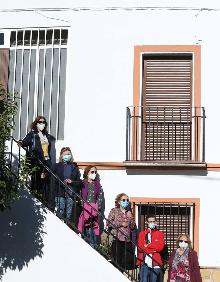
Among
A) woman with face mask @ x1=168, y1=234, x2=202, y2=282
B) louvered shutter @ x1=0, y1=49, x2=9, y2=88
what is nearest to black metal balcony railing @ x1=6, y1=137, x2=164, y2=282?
woman with face mask @ x1=168, y1=234, x2=202, y2=282

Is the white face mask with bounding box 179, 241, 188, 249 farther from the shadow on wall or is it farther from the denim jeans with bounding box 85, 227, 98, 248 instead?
the shadow on wall

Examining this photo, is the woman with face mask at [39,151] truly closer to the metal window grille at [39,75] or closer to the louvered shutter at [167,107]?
the metal window grille at [39,75]

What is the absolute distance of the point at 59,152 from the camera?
597 inches

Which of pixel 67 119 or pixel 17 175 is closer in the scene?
pixel 17 175

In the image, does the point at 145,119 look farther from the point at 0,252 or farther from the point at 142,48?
the point at 0,252

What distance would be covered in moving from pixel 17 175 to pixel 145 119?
3.55 m

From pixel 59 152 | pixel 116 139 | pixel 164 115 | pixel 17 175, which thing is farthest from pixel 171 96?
pixel 17 175

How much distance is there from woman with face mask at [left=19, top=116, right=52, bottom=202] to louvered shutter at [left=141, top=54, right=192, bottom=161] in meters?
2.05

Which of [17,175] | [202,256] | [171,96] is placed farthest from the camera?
[171,96]

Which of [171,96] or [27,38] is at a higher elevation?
[27,38]

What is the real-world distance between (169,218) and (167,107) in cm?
221

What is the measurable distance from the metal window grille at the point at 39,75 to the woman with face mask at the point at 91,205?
154 centimetres

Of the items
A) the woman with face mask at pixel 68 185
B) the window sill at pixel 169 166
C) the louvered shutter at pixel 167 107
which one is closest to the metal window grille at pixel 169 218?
the window sill at pixel 169 166

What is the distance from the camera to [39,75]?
51.9ft
